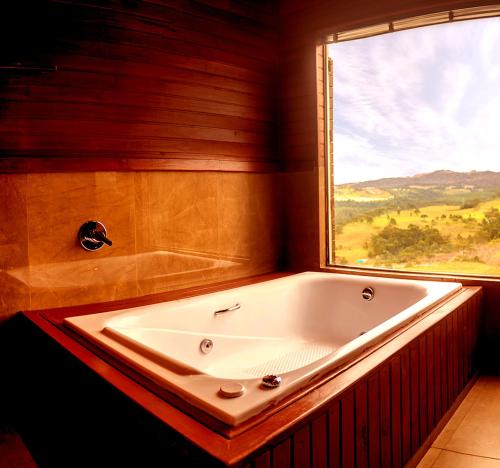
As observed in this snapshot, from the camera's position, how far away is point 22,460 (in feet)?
5.73

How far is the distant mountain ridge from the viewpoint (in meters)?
A: 2.66

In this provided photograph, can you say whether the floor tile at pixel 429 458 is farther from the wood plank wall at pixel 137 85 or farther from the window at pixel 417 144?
the wood plank wall at pixel 137 85

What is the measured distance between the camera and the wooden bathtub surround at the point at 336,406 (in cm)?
103

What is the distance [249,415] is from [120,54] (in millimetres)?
1965

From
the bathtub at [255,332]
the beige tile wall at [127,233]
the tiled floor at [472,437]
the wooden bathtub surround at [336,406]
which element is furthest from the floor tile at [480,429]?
the beige tile wall at [127,233]

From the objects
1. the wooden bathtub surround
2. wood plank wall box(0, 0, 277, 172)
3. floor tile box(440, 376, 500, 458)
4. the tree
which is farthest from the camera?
the tree

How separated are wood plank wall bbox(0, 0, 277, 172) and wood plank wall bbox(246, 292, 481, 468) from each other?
1.60 metres

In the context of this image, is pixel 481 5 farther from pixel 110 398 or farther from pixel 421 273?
pixel 110 398

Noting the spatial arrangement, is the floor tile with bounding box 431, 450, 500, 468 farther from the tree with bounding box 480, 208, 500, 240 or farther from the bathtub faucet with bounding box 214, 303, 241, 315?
the tree with bounding box 480, 208, 500, 240

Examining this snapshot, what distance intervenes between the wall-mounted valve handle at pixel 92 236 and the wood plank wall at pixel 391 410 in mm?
1415

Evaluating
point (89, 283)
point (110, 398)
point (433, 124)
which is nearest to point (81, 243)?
point (89, 283)

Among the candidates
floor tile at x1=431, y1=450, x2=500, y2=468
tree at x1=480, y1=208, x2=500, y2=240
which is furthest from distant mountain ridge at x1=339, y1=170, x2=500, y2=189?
floor tile at x1=431, y1=450, x2=500, y2=468

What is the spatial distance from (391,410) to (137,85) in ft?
6.42

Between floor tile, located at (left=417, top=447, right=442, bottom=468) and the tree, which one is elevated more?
the tree
